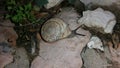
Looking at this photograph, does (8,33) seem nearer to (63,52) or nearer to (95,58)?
(63,52)

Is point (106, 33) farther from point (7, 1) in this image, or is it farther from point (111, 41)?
point (7, 1)

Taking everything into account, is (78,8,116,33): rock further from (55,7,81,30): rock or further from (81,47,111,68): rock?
(81,47,111,68): rock

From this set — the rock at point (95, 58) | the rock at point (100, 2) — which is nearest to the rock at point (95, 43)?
the rock at point (95, 58)

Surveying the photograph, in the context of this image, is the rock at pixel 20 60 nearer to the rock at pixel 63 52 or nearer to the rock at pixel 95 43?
the rock at pixel 63 52

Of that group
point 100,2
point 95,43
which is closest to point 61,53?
point 95,43

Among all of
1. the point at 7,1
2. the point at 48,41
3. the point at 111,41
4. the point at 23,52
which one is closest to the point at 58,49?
the point at 48,41

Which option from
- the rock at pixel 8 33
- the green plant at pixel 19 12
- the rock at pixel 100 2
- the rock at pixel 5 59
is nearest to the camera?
the rock at pixel 5 59
